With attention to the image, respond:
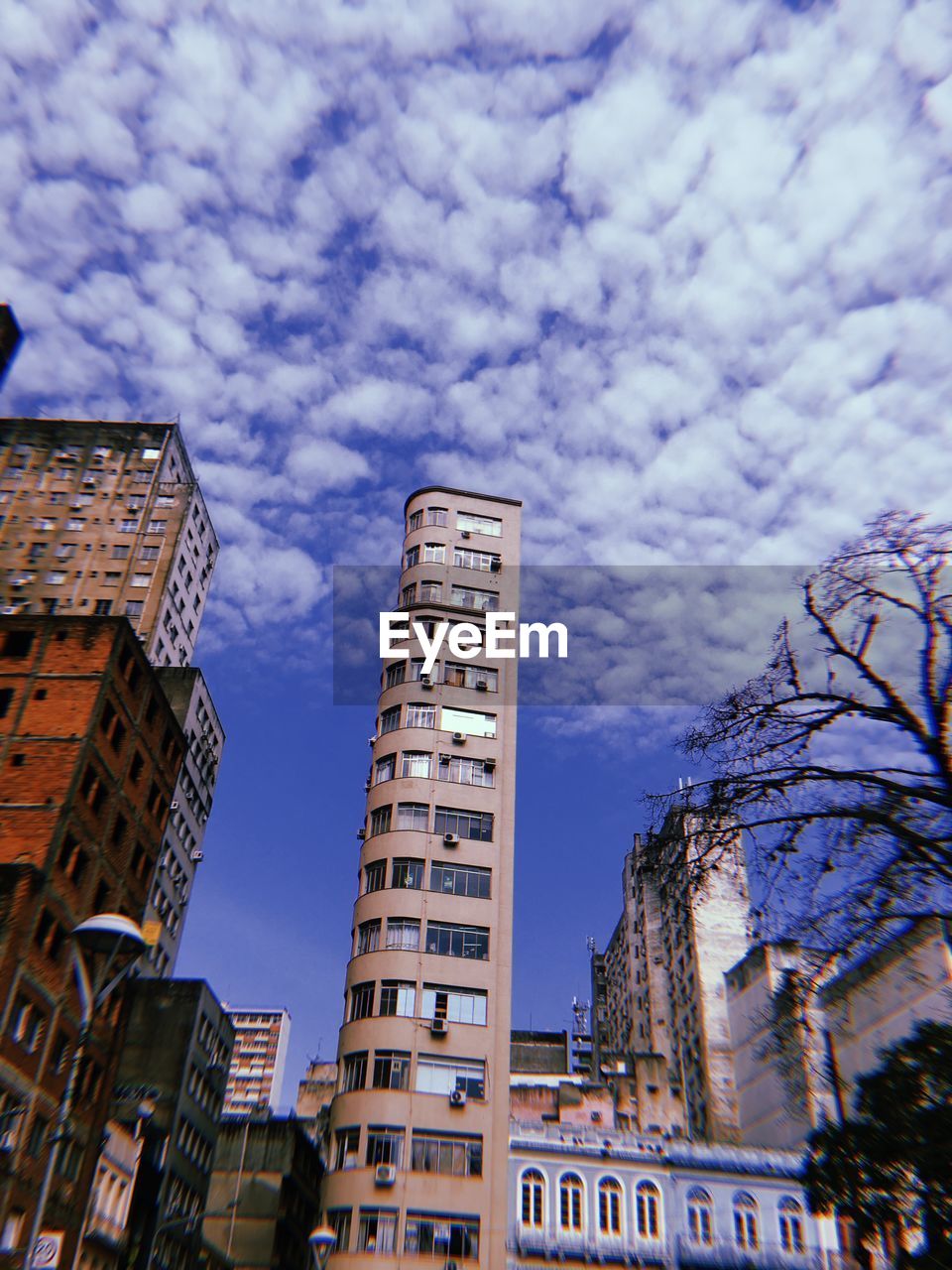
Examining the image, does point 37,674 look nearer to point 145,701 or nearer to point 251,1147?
point 145,701

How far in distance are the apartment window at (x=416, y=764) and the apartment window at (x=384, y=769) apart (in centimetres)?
60

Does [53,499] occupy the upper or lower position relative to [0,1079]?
upper

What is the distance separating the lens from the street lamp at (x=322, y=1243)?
3838cm

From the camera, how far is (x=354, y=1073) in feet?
149

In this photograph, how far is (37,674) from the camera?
42.3m

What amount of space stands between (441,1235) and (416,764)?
20.5 m

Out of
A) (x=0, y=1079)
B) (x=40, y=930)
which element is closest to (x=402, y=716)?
(x=40, y=930)

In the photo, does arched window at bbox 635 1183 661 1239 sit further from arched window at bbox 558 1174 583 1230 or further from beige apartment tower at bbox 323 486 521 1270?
beige apartment tower at bbox 323 486 521 1270

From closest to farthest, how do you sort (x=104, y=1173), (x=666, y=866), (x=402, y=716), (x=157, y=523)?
(x=666, y=866) → (x=104, y=1173) → (x=402, y=716) → (x=157, y=523)

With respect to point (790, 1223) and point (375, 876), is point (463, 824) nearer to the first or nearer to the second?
point (375, 876)

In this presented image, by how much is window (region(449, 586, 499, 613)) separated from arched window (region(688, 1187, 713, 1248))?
98.7 feet

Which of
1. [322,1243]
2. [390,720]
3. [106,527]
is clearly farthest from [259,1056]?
[322,1243]

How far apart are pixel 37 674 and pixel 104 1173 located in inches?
759

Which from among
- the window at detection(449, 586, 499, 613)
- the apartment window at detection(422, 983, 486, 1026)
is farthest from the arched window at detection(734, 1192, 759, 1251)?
the window at detection(449, 586, 499, 613)
